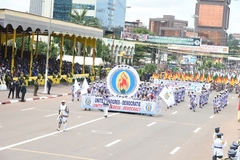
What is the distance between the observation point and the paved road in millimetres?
20859

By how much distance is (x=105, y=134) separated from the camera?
2630cm

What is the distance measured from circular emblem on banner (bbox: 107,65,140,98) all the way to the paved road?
5.47ft

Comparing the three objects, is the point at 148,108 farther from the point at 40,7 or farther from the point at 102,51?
the point at 40,7

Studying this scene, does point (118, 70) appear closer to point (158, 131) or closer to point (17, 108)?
point (17, 108)

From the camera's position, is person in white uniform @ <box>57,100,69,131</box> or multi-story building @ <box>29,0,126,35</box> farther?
multi-story building @ <box>29,0,126,35</box>

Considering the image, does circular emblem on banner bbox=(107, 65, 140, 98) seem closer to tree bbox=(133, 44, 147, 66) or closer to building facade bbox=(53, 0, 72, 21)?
tree bbox=(133, 44, 147, 66)

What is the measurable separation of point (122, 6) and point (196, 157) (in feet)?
506

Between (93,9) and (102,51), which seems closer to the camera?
(102,51)

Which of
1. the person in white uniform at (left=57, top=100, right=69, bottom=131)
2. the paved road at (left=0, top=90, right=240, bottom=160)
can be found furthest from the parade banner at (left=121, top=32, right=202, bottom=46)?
the person in white uniform at (left=57, top=100, right=69, bottom=131)

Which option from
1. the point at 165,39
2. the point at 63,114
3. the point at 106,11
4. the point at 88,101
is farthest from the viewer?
the point at 106,11

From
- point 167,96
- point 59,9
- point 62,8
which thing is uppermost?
point 62,8

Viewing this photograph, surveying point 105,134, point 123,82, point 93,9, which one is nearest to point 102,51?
point 93,9

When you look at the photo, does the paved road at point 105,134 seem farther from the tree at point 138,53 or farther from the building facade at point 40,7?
the building facade at point 40,7

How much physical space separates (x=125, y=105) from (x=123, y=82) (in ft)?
5.23
